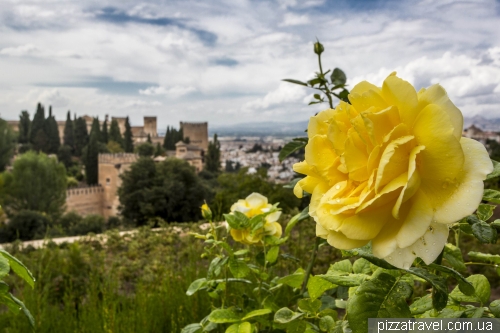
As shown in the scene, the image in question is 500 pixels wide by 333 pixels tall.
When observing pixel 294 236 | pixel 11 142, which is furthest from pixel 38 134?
pixel 294 236

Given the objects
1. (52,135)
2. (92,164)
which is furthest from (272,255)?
(52,135)

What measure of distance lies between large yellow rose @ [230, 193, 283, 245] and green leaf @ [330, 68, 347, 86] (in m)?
0.26

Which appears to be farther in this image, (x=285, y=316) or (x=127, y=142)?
(x=127, y=142)

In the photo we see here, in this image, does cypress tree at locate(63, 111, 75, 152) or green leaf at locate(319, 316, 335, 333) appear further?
cypress tree at locate(63, 111, 75, 152)

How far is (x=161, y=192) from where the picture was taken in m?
16.9

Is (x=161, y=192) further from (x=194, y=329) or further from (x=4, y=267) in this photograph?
(x=4, y=267)

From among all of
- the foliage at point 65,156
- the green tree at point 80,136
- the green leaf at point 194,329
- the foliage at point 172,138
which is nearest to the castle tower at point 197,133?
the foliage at point 172,138

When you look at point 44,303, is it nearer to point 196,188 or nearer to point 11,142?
point 196,188

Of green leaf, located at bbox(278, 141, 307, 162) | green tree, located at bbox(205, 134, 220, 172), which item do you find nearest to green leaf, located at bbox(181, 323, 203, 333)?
green leaf, located at bbox(278, 141, 307, 162)

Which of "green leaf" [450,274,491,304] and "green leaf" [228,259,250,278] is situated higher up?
"green leaf" [450,274,491,304]

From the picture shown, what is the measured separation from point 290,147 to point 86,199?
95.3ft

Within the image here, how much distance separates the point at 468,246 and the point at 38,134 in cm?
3750

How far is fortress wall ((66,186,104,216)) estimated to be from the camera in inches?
1095

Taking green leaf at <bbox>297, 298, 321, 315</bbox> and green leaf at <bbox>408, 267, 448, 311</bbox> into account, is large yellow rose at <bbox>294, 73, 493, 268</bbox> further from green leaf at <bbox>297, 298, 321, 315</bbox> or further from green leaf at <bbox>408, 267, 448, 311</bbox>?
green leaf at <bbox>297, 298, 321, 315</bbox>
